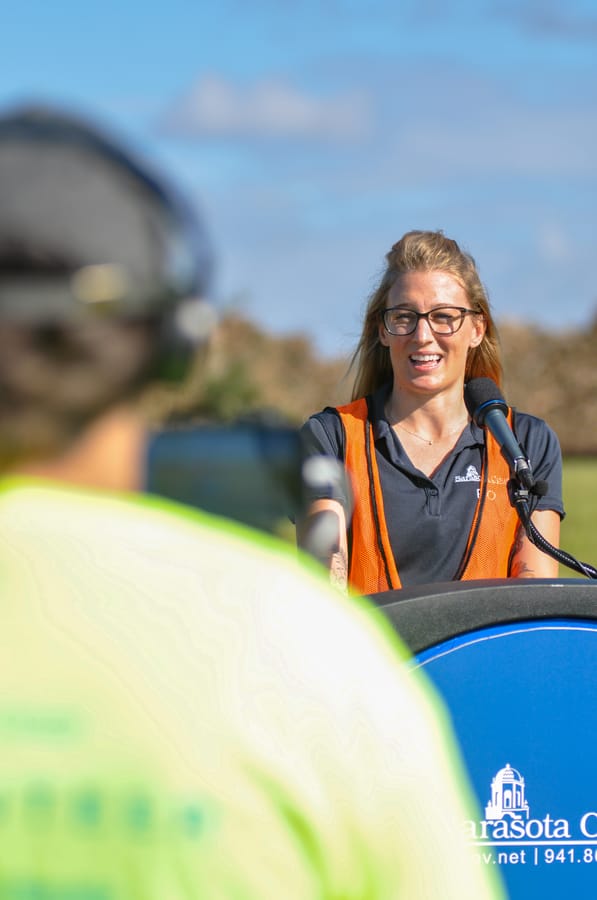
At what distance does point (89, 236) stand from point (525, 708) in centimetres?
183

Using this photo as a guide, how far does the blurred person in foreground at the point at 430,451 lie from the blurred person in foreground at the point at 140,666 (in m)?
2.38

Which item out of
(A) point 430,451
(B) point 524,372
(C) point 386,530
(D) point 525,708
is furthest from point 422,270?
(B) point 524,372

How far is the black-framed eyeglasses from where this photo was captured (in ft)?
11.6

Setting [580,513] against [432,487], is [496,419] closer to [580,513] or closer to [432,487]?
[432,487]

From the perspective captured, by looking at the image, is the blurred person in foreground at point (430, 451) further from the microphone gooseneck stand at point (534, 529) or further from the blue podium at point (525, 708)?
the blue podium at point (525, 708)

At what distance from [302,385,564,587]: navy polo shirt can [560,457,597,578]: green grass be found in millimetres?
5491

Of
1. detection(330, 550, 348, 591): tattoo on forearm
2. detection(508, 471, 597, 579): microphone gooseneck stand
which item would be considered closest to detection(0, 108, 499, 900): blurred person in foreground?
detection(508, 471, 597, 579): microphone gooseneck stand

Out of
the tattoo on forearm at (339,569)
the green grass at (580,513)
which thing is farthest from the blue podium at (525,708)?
the green grass at (580,513)

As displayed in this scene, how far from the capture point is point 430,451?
361 cm

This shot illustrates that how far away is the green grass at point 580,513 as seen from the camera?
11.6m

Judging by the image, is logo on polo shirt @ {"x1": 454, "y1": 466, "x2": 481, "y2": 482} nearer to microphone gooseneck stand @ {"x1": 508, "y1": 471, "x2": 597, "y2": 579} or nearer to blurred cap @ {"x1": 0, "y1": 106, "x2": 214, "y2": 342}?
microphone gooseneck stand @ {"x1": 508, "y1": 471, "x2": 597, "y2": 579}

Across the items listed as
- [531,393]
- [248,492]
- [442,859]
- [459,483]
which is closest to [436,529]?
[459,483]

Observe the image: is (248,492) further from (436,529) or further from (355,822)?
(436,529)

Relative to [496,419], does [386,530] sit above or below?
below
